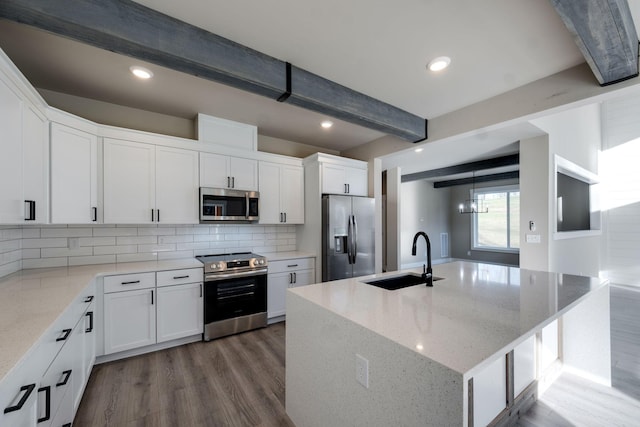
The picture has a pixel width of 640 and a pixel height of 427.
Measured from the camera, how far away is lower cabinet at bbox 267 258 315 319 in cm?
353

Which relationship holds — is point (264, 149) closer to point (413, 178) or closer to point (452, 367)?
point (452, 367)

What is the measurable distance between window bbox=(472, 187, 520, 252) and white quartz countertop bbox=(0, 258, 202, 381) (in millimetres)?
8931

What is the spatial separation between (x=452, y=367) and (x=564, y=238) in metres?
5.18

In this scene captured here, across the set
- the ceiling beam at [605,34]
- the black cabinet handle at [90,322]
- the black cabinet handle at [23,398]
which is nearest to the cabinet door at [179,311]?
the black cabinet handle at [90,322]

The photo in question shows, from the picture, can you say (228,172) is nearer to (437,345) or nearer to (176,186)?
(176,186)

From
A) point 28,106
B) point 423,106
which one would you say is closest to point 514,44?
point 423,106

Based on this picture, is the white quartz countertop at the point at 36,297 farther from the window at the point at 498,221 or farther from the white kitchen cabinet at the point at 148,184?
the window at the point at 498,221

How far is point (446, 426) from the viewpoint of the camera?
895mm

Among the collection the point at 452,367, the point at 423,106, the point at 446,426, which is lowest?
the point at 446,426

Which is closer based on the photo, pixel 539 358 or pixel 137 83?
pixel 539 358

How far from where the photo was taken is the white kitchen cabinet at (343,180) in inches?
153

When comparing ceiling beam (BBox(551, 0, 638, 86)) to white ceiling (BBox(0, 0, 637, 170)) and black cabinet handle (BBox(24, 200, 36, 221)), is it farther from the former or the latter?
black cabinet handle (BBox(24, 200, 36, 221))

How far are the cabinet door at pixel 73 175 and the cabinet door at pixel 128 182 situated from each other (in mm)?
111

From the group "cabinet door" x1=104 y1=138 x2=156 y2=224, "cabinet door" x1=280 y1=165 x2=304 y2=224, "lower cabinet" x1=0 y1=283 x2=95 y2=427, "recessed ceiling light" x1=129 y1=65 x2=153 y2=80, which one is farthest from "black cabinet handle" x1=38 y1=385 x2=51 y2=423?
"cabinet door" x1=280 y1=165 x2=304 y2=224
